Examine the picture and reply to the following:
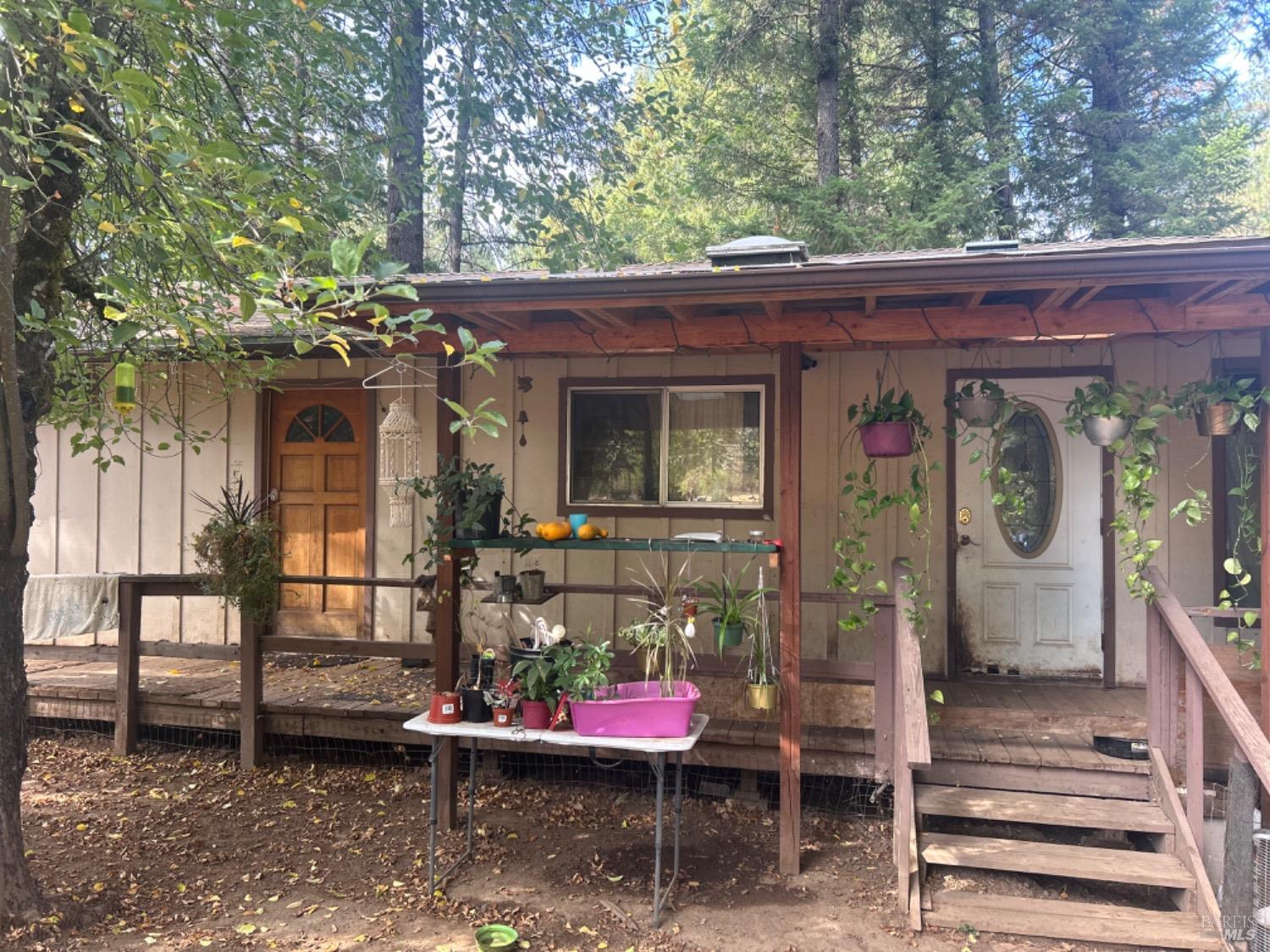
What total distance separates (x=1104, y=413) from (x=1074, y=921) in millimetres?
2171

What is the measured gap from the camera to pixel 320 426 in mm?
6309

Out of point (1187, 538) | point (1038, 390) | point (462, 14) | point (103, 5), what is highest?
point (462, 14)

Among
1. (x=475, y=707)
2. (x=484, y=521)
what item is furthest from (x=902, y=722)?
(x=484, y=521)

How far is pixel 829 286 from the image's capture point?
3367 millimetres

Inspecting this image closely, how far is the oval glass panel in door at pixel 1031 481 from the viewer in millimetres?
5270

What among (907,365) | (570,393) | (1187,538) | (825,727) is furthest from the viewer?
(570,393)

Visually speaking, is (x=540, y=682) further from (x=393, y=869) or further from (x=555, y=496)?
(x=555, y=496)

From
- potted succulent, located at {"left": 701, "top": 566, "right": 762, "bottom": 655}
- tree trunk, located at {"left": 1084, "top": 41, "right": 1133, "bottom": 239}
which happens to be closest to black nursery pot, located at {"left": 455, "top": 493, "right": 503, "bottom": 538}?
potted succulent, located at {"left": 701, "top": 566, "right": 762, "bottom": 655}

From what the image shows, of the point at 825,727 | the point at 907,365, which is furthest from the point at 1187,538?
the point at 825,727

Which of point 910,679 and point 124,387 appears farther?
point 910,679

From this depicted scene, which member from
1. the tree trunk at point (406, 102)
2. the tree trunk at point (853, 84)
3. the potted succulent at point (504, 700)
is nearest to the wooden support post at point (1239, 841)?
the potted succulent at point (504, 700)

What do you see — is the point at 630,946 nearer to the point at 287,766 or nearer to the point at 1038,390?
the point at 287,766

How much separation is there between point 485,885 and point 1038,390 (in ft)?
13.8

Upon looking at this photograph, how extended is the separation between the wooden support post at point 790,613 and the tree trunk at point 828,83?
24.2 feet
